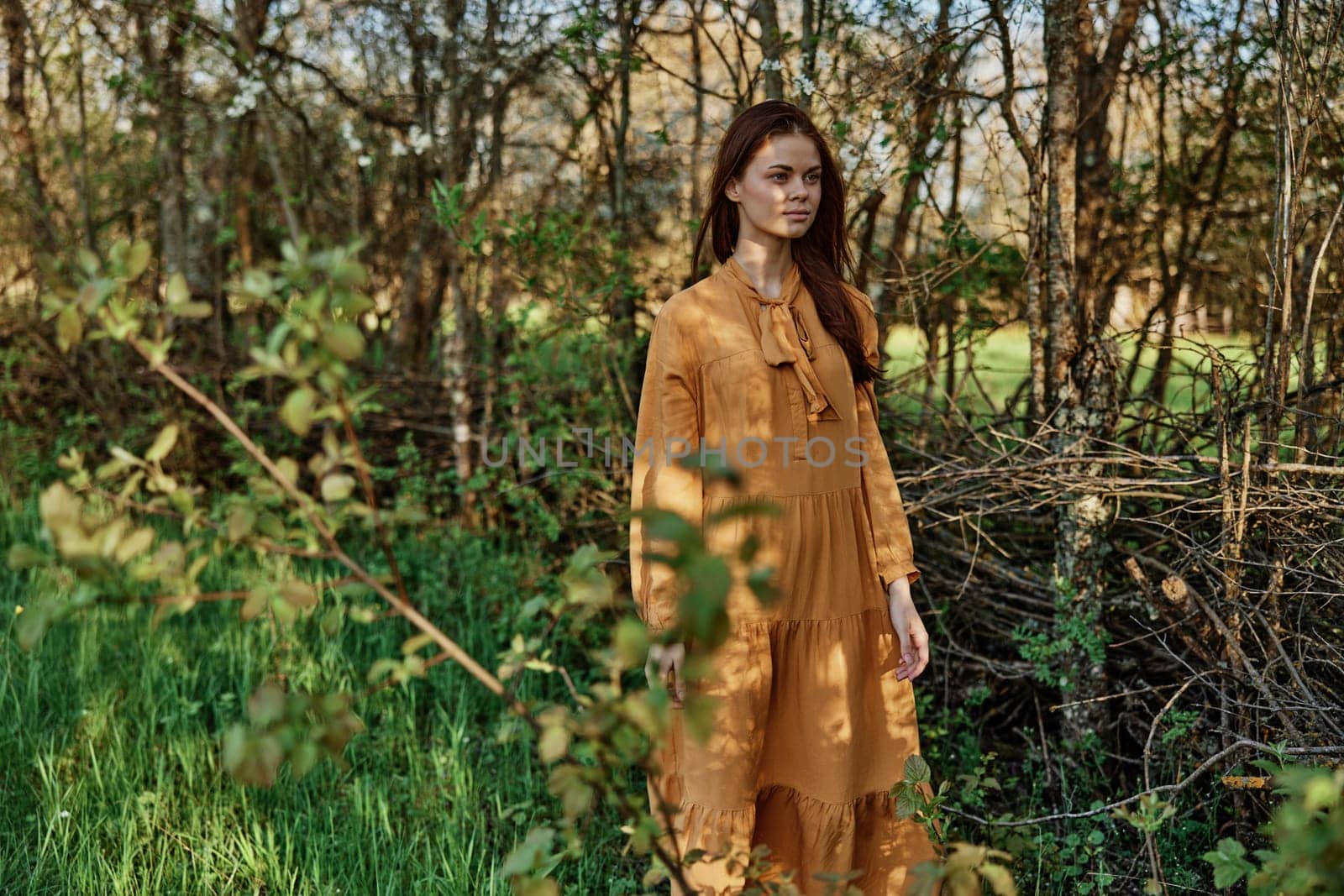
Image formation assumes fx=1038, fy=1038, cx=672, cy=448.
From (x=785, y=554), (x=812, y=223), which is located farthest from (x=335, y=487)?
(x=812, y=223)

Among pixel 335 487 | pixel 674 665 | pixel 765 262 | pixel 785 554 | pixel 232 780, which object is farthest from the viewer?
pixel 232 780

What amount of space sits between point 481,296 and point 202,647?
2.23 m

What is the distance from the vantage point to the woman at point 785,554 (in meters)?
1.97

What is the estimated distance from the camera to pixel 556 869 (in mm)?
2516

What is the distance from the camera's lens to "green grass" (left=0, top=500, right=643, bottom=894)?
239 centimetres

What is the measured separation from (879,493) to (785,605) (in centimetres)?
33

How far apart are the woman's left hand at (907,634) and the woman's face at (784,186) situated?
0.75 m

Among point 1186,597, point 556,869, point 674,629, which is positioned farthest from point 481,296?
point 674,629

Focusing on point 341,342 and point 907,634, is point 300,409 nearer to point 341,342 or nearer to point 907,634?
point 341,342

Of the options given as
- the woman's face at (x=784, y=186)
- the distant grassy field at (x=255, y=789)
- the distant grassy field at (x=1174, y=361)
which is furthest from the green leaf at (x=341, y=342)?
the distant grassy field at (x=1174, y=361)

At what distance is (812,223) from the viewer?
86.6 inches

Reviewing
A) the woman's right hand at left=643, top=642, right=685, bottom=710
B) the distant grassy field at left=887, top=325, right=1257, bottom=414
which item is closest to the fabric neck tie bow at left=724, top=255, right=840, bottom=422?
the woman's right hand at left=643, top=642, right=685, bottom=710

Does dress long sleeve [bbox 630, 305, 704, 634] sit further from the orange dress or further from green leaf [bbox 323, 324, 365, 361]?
green leaf [bbox 323, 324, 365, 361]

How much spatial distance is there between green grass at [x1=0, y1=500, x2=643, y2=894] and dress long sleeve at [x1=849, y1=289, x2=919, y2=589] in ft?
2.96
